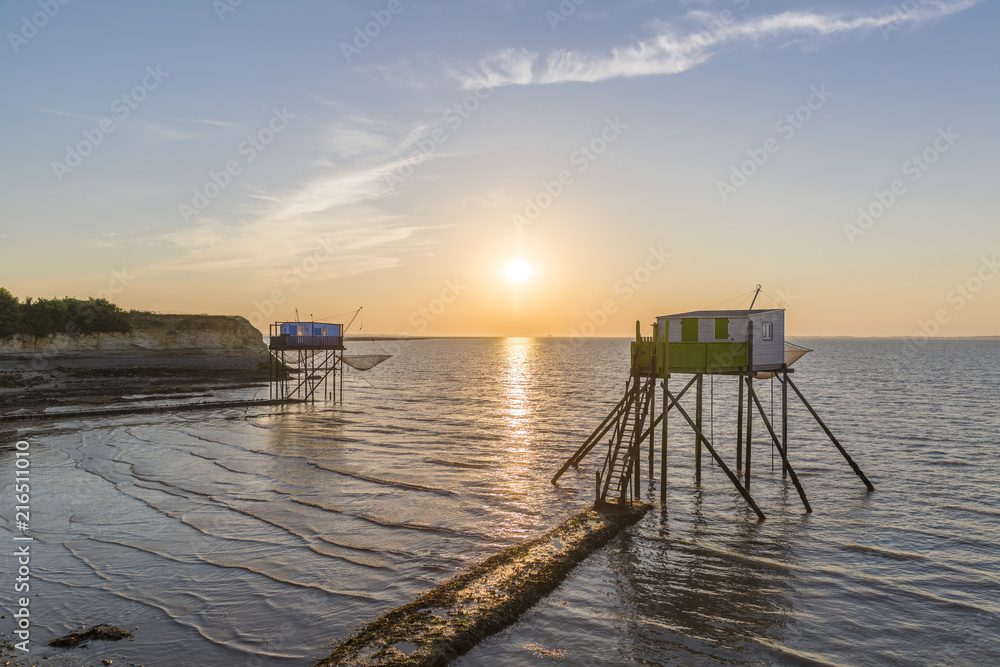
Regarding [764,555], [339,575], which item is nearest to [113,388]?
[339,575]

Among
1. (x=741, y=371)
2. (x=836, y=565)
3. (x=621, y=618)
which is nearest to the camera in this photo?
(x=621, y=618)

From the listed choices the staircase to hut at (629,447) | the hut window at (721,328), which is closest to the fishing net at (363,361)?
the staircase to hut at (629,447)

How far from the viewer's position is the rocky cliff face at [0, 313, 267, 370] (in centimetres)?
9469

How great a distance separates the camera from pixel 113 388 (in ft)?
193

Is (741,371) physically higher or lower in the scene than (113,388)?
higher

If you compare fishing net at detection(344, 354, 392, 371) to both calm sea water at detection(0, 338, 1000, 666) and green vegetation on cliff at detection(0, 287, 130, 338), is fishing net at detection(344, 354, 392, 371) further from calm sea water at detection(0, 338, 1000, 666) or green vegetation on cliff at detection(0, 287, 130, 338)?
green vegetation on cliff at detection(0, 287, 130, 338)

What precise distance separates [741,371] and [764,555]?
711cm

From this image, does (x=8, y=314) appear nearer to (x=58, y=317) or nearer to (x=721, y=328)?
(x=58, y=317)

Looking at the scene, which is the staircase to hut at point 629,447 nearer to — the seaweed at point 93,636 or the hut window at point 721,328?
the hut window at point 721,328

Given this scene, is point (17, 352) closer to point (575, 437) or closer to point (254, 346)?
point (254, 346)

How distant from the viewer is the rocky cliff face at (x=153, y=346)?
94.7m

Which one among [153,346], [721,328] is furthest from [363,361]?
[153,346]

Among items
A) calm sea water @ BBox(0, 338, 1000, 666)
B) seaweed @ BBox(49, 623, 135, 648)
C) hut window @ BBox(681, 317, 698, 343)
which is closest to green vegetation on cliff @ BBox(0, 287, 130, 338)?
calm sea water @ BBox(0, 338, 1000, 666)

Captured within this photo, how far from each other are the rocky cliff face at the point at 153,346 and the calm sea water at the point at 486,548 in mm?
69535
